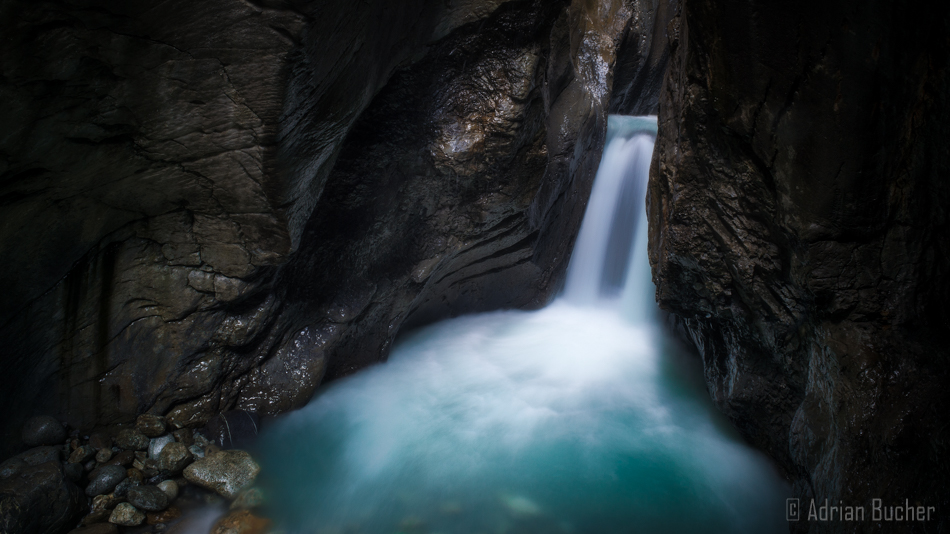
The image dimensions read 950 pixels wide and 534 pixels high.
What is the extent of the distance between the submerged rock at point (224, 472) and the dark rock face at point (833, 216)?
3.83 meters

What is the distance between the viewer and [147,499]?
311cm

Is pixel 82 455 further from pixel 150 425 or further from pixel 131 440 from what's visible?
pixel 150 425

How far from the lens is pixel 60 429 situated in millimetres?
3295

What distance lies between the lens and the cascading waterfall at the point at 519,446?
3.40m

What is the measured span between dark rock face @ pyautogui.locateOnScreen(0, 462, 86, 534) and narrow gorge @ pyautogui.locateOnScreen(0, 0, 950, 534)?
15mm

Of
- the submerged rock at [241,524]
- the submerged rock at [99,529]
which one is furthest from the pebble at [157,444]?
the submerged rock at [241,524]

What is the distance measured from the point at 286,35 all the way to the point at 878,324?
12.4 ft

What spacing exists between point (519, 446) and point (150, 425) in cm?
301

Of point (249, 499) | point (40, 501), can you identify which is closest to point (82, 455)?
point (40, 501)

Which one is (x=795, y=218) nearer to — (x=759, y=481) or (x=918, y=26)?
(x=918, y=26)

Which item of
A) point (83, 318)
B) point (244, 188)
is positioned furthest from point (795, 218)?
point (83, 318)

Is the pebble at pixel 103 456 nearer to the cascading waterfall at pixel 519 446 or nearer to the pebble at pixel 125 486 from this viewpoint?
the pebble at pixel 125 486

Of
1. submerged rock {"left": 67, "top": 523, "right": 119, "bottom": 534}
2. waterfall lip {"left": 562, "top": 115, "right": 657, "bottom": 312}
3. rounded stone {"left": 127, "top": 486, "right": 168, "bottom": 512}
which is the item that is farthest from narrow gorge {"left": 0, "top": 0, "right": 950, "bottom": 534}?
waterfall lip {"left": 562, "top": 115, "right": 657, "bottom": 312}

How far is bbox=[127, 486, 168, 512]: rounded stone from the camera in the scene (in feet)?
10.1
